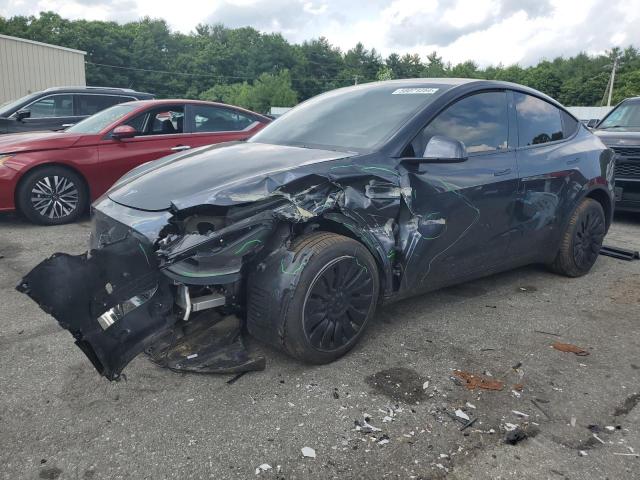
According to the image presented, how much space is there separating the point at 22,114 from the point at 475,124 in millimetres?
7612

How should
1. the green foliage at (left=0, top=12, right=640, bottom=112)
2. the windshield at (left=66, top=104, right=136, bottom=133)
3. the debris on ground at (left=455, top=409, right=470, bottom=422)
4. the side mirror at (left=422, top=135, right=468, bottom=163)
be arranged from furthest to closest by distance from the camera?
1. the green foliage at (left=0, top=12, right=640, bottom=112)
2. the windshield at (left=66, top=104, right=136, bottom=133)
3. the side mirror at (left=422, top=135, right=468, bottom=163)
4. the debris on ground at (left=455, top=409, right=470, bottom=422)

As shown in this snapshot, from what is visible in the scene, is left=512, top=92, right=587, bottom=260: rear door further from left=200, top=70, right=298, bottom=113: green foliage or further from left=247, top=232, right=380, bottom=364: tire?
left=200, top=70, right=298, bottom=113: green foliage

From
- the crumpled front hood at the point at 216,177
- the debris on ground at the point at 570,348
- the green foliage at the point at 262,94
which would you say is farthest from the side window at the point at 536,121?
the green foliage at the point at 262,94

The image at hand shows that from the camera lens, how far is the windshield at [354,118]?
11.3ft

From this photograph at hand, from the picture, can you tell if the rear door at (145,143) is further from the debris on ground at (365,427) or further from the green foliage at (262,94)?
the green foliage at (262,94)

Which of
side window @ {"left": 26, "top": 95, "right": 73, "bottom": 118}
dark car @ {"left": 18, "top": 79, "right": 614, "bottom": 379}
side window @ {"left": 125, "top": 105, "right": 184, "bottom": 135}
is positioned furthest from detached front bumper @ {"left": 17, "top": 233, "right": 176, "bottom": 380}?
side window @ {"left": 26, "top": 95, "right": 73, "bottom": 118}

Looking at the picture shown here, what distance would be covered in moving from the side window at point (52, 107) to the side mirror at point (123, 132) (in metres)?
3.07

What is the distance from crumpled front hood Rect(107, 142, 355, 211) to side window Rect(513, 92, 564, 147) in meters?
1.70

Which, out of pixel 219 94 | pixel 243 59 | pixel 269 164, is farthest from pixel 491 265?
pixel 243 59

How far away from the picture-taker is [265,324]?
284 centimetres

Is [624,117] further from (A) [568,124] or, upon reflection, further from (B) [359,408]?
(B) [359,408]

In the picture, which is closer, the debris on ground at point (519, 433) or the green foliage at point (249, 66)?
A: the debris on ground at point (519, 433)

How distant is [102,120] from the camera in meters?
6.87

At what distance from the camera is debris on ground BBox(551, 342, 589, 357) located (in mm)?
3318
